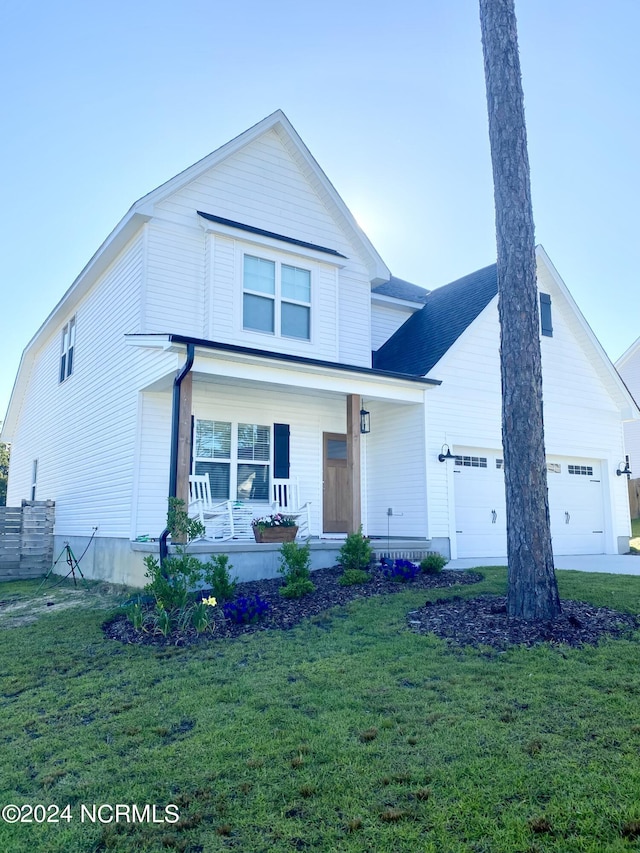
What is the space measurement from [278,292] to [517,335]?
20.0 ft

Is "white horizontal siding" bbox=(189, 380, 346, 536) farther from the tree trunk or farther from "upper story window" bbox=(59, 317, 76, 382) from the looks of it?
the tree trunk

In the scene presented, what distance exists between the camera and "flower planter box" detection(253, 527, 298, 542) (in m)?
9.05

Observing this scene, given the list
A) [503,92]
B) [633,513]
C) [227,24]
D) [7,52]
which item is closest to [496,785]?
[503,92]

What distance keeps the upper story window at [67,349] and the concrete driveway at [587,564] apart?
986 centimetres

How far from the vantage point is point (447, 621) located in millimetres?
5859

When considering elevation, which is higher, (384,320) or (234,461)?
(384,320)

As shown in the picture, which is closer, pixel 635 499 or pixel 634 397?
pixel 635 499

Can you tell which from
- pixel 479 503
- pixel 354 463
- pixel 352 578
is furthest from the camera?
pixel 479 503

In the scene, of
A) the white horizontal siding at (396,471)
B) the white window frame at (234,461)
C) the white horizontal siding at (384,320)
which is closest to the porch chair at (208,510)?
the white window frame at (234,461)

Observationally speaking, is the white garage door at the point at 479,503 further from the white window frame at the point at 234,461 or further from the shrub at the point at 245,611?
the shrub at the point at 245,611

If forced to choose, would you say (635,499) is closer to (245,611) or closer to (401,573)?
(401,573)

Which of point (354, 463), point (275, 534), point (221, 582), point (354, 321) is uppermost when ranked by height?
point (354, 321)

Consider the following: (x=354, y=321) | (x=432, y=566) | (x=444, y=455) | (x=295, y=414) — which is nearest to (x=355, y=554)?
(x=432, y=566)

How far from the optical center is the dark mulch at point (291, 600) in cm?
603
